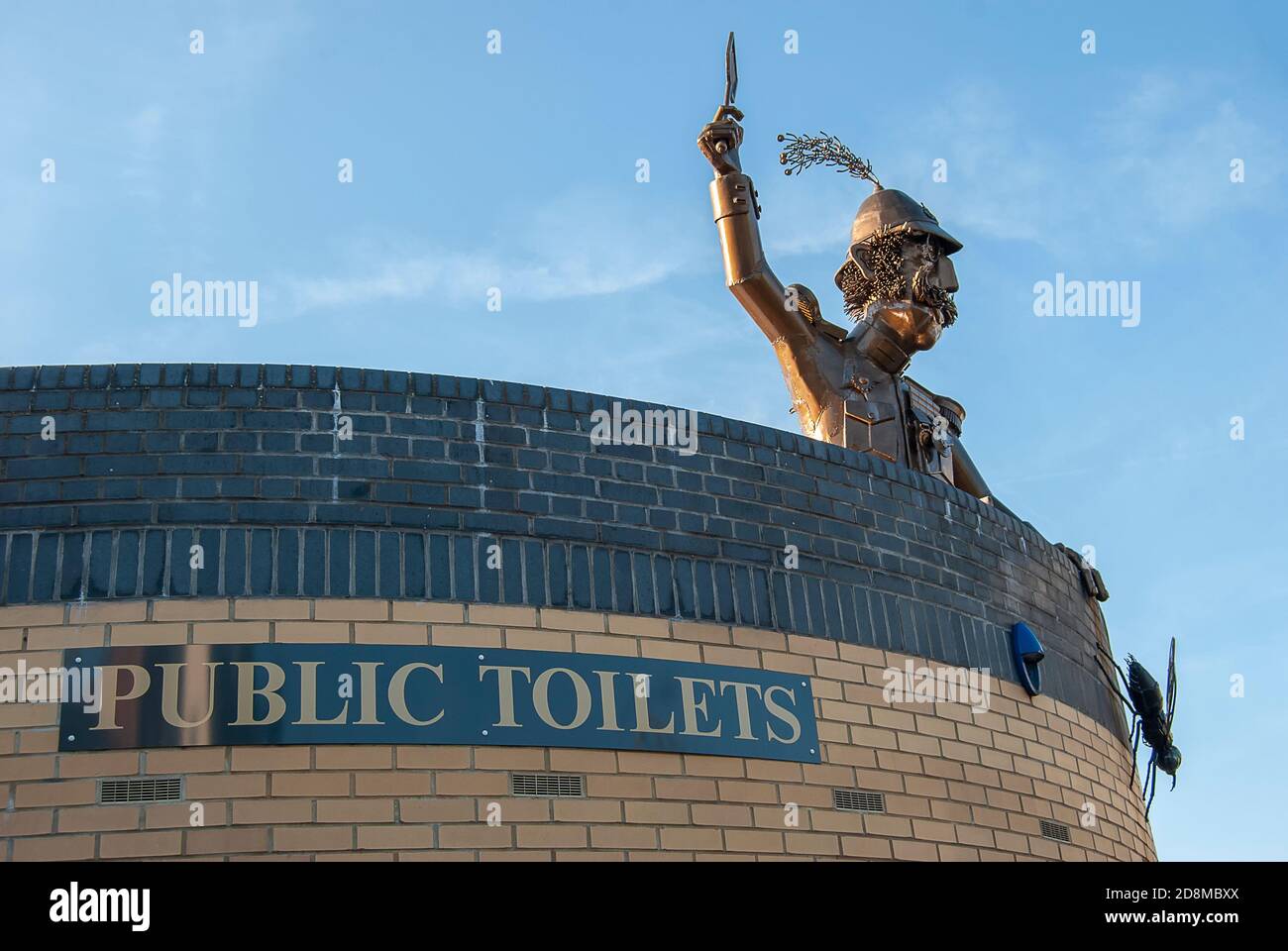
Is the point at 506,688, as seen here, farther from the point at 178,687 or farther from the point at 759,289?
the point at 759,289

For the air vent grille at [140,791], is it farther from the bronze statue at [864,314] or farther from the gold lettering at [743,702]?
the bronze statue at [864,314]

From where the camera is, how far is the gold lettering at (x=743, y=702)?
8.68m

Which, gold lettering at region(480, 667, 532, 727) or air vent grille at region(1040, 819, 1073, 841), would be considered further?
air vent grille at region(1040, 819, 1073, 841)

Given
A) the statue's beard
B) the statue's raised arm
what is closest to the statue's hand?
the statue's raised arm

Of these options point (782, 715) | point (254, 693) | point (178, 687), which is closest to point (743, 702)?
point (782, 715)

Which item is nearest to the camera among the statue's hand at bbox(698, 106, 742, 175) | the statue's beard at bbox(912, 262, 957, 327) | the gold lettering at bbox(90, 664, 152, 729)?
the gold lettering at bbox(90, 664, 152, 729)

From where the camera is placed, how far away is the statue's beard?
45.5ft

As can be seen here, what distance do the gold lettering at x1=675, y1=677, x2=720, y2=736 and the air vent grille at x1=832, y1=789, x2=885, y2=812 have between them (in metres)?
0.70

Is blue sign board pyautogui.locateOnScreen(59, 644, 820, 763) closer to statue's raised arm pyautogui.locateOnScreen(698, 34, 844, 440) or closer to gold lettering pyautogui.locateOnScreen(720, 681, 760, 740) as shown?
gold lettering pyautogui.locateOnScreen(720, 681, 760, 740)

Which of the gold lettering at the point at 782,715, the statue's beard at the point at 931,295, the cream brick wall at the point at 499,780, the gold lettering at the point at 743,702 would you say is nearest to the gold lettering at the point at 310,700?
the cream brick wall at the point at 499,780
